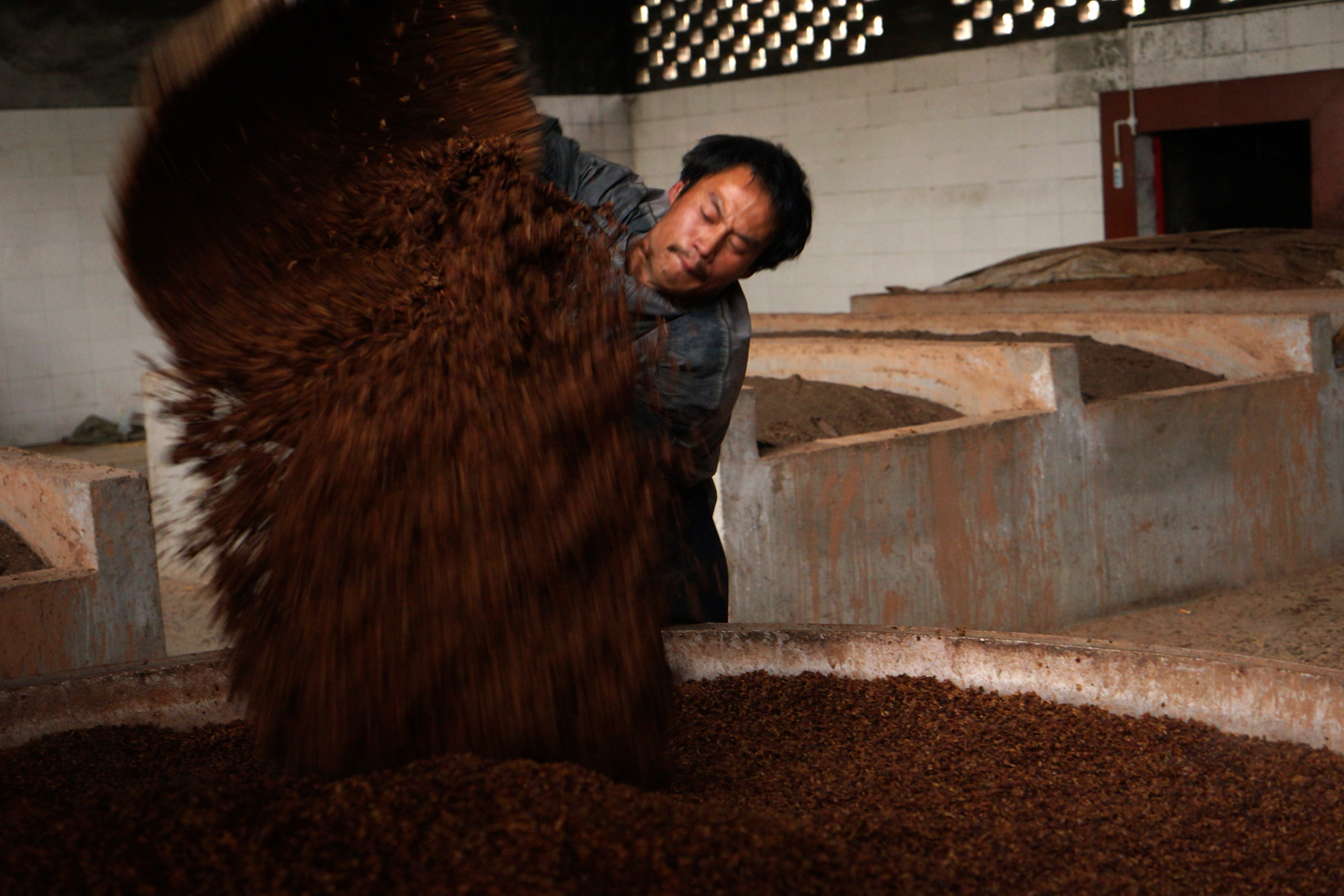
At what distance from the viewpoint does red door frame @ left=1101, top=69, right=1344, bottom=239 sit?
5.76 metres

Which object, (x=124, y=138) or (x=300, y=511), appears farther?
(x=124, y=138)

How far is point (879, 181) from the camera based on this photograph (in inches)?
307

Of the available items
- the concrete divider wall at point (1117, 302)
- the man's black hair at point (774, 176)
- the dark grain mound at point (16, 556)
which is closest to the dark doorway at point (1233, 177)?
the concrete divider wall at point (1117, 302)

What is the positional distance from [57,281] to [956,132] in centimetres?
509

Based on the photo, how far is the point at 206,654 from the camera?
5.50 feet

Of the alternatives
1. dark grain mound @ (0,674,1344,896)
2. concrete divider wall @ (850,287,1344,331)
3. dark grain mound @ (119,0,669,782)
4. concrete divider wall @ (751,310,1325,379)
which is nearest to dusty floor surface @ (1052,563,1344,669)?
concrete divider wall @ (751,310,1325,379)

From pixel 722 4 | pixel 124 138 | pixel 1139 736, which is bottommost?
pixel 1139 736

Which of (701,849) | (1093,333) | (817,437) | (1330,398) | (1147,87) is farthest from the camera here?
(1147,87)

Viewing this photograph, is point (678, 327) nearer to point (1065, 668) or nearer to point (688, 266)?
point (688, 266)

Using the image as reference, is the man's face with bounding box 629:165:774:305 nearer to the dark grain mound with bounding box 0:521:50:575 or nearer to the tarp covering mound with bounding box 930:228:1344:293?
the dark grain mound with bounding box 0:521:50:575

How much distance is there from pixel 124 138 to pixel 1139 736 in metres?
1.40

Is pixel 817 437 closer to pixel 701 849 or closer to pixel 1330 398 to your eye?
pixel 1330 398

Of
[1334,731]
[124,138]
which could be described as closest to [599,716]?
[1334,731]

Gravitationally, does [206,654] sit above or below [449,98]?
below
